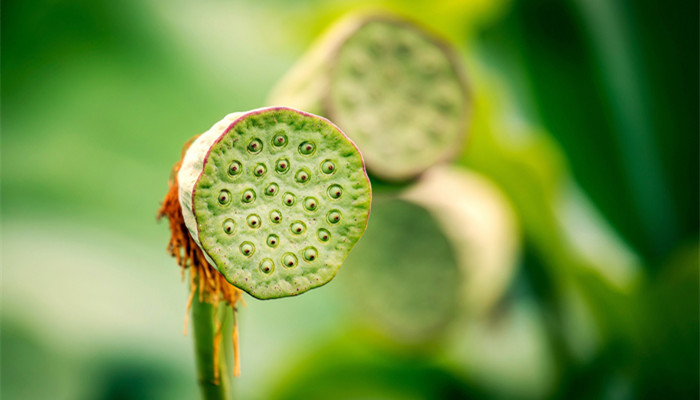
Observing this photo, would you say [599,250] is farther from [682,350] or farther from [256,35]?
[256,35]

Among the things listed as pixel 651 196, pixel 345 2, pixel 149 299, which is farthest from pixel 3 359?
pixel 651 196

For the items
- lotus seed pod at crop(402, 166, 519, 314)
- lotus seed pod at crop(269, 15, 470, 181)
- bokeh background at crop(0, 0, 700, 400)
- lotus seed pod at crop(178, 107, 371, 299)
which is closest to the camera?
lotus seed pod at crop(178, 107, 371, 299)

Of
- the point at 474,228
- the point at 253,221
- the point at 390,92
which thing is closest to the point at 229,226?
the point at 253,221

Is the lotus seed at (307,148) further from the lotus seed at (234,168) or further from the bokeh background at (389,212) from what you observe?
the bokeh background at (389,212)

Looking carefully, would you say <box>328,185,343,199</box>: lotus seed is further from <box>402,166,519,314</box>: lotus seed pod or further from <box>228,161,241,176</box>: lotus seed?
<box>402,166,519,314</box>: lotus seed pod

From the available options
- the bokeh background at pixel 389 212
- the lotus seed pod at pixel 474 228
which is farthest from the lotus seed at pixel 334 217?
the bokeh background at pixel 389 212

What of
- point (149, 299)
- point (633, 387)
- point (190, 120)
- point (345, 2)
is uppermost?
point (345, 2)

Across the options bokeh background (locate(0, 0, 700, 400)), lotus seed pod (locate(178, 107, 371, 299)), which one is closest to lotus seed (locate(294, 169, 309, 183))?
lotus seed pod (locate(178, 107, 371, 299))
